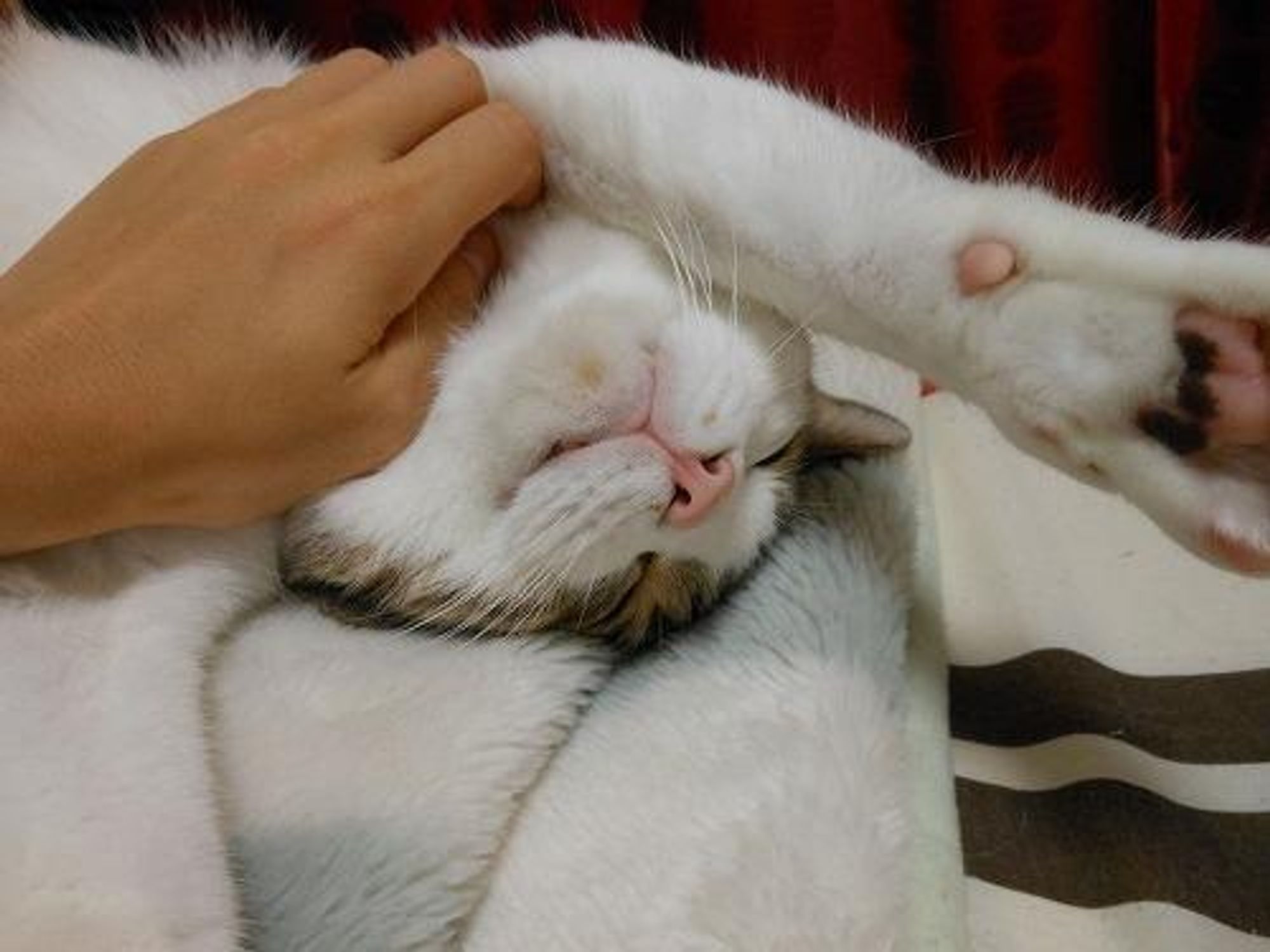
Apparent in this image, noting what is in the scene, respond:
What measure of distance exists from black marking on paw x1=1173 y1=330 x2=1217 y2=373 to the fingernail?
48cm

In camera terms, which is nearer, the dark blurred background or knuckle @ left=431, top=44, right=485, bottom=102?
knuckle @ left=431, top=44, right=485, bottom=102

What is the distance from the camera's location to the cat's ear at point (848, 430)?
40.3 inches

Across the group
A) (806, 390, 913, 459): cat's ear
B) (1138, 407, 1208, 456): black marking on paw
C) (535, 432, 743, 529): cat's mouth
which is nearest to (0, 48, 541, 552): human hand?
(535, 432, 743, 529): cat's mouth

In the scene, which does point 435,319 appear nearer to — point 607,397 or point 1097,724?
point 607,397

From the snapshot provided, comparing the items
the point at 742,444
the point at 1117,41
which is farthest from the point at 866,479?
the point at 1117,41

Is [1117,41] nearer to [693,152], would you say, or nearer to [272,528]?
[693,152]

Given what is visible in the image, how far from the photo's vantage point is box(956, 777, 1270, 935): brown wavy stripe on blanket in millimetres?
809

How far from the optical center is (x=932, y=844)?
85 centimetres

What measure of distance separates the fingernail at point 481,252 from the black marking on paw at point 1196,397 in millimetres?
488

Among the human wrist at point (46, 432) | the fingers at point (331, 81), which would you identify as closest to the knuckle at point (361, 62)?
the fingers at point (331, 81)

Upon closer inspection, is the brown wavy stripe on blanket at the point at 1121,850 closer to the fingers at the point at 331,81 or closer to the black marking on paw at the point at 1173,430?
the black marking on paw at the point at 1173,430

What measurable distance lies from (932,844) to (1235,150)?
0.91 m

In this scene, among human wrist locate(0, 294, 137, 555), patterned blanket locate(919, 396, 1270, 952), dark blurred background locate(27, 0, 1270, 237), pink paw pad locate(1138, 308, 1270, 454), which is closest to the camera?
pink paw pad locate(1138, 308, 1270, 454)

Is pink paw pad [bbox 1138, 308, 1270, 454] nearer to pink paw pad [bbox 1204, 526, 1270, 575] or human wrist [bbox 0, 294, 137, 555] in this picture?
pink paw pad [bbox 1204, 526, 1270, 575]
